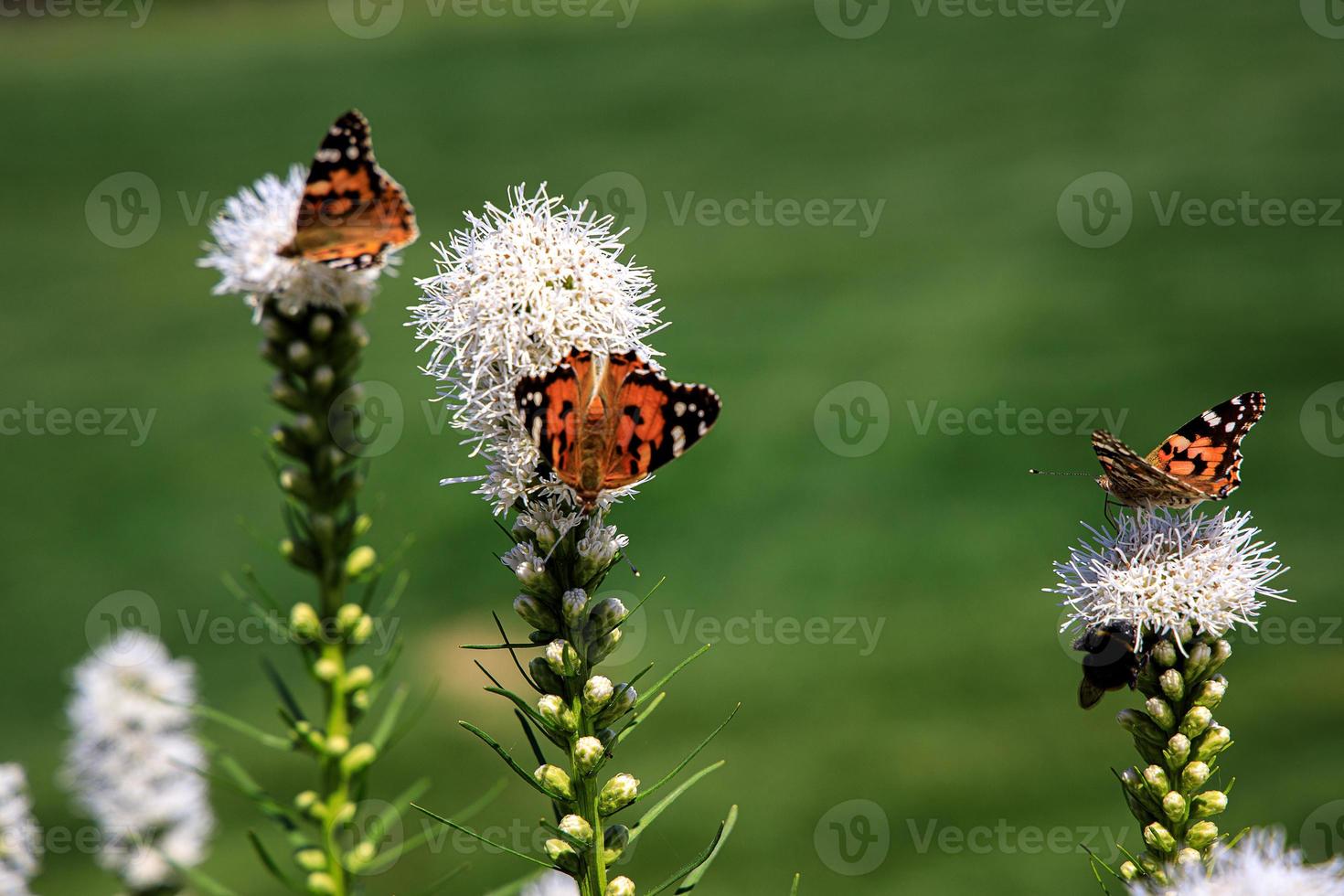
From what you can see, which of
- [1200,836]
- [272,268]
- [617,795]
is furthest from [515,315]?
[1200,836]

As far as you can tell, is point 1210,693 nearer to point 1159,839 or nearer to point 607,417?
point 1159,839

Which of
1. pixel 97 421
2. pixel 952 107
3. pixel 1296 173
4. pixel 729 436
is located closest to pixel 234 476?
pixel 97 421

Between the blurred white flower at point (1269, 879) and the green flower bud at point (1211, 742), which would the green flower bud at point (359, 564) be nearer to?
the blurred white flower at point (1269, 879)

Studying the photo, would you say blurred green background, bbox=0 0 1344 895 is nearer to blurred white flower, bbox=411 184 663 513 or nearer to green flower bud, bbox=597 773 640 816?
blurred white flower, bbox=411 184 663 513

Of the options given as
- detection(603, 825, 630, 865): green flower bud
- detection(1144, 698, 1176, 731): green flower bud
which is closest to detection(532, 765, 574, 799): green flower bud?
detection(603, 825, 630, 865): green flower bud

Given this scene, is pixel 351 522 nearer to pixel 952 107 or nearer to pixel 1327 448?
pixel 1327 448

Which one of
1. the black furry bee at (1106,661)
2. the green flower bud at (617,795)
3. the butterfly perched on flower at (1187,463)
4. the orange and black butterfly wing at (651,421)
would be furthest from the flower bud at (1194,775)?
the orange and black butterfly wing at (651,421)
